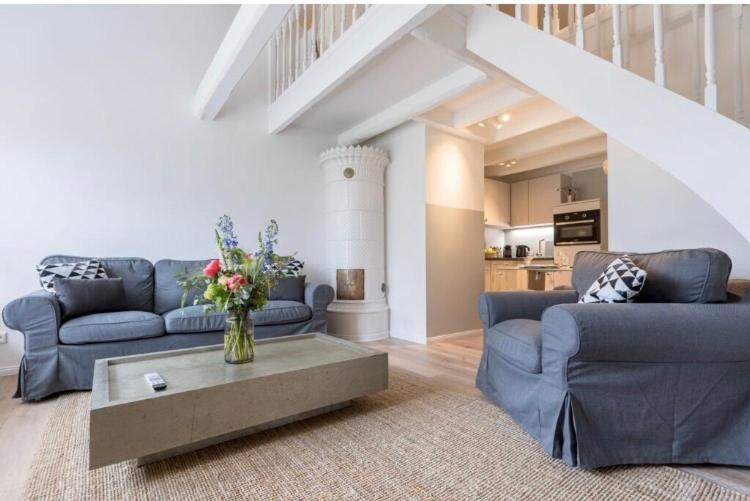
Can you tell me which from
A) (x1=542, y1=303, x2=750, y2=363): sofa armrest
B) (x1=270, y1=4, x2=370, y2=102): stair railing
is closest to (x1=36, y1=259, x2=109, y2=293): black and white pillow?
(x1=270, y1=4, x2=370, y2=102): stair railing

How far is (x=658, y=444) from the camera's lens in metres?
1.57

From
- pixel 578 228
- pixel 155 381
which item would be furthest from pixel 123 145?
pixel 578 228

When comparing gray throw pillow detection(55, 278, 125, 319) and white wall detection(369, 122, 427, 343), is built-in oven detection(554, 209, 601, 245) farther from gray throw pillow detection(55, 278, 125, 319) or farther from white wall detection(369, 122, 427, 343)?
gray throw pillow detection(55, 278, 125, 319)

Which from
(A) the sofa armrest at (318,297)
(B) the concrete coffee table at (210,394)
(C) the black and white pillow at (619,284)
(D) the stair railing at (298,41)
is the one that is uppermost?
(D) the stair railing at (298,41)

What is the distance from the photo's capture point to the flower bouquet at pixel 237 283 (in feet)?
6.23

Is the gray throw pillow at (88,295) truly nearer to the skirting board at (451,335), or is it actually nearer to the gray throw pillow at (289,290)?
the gray throw pillow at (289,290)

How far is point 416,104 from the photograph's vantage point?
11.9 ft

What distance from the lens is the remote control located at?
1.59 m

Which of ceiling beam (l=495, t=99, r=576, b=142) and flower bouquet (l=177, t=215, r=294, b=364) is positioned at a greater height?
ceiling beam (l=495, t=99, r=576, b=142)

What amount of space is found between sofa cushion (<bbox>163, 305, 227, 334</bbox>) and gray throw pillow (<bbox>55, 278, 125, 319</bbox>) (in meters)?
0.43

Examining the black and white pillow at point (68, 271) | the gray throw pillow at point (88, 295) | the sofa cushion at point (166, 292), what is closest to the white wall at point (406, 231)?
the sofa cushion at point (166, 292)

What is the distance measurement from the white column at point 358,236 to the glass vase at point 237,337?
2.21 meters

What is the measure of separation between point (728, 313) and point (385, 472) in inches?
60.4

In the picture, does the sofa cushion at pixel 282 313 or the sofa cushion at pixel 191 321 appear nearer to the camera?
the sofa cushion at pixel 191 321
